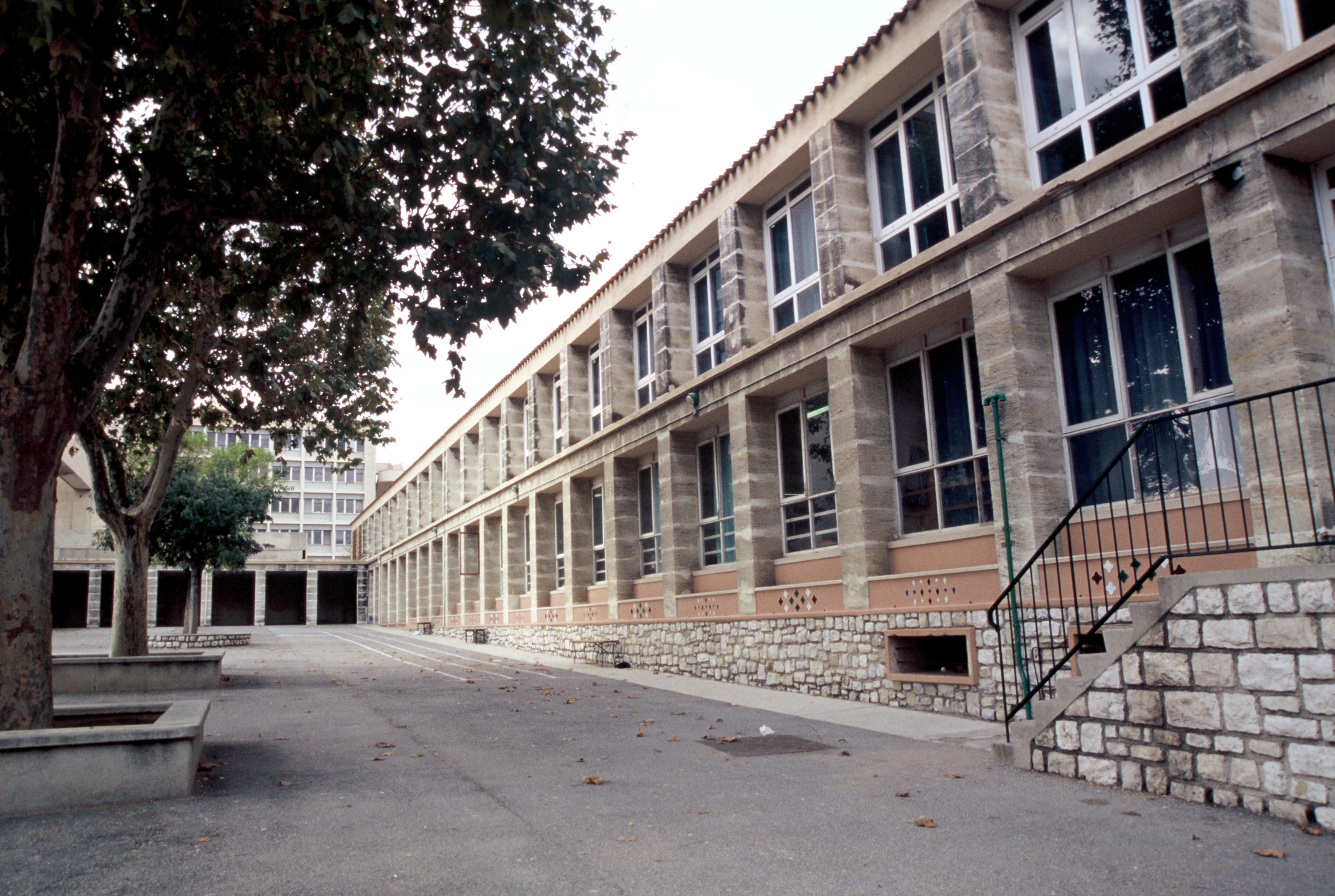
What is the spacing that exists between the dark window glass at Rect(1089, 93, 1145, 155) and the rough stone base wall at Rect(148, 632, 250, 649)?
25.9 meters

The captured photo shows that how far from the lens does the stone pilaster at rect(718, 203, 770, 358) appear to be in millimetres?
15570

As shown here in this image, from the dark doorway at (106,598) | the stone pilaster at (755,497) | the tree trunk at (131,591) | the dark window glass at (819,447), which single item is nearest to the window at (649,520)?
the stone pilaster at (755,497)

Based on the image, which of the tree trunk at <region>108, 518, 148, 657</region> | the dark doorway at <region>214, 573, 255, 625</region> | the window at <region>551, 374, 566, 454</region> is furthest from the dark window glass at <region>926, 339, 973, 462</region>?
the dark doorway at <region>214, 573, 255, 625</region>

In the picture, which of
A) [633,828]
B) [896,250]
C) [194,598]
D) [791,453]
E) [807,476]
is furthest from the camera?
[194,598]

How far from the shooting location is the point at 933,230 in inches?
478

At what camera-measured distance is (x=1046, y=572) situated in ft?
30.8

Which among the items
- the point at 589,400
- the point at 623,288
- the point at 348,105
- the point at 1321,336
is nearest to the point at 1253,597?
the point at 1321,336

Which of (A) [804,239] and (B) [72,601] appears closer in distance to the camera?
(A) [804,239]

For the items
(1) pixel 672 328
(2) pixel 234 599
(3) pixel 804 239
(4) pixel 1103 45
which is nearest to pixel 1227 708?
(4) pixel 1103 45

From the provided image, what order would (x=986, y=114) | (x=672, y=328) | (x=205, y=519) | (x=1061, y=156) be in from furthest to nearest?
(x=205, y=519), (x=672, y=328), (x=986, y=114), (x=1061, y=156)

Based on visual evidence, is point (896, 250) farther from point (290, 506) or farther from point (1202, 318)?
point (290, 506)

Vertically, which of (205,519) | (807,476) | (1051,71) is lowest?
(807,476)

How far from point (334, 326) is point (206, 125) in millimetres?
4211

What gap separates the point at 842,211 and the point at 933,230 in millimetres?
1451
